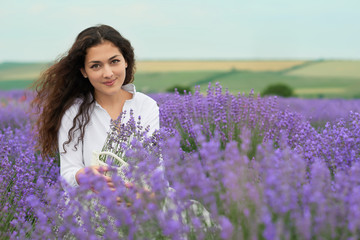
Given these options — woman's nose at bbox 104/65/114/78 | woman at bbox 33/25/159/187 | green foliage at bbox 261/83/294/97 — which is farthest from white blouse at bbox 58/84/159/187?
green foliage at bbox 261/83/294/97

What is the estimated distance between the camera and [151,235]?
5.46ft

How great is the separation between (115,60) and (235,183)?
1.70 metres

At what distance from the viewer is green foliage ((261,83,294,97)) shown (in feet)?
38.1

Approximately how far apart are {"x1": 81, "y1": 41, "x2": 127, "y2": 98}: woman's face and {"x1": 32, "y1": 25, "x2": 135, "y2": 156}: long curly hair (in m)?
0.08

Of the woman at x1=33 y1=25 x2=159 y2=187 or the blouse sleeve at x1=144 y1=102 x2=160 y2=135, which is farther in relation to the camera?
the blouse sleeve at x1=144 y1=102 x2=160 y2=135

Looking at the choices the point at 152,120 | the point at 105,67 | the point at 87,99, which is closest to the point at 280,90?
the point at 152,120

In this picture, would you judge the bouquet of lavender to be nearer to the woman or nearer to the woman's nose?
the woman

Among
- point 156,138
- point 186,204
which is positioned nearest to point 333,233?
point 186,204

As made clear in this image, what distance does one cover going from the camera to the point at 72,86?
129 inches

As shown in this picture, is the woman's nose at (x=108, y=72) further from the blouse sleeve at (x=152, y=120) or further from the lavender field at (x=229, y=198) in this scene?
the lavender field at (x=229, y=198)

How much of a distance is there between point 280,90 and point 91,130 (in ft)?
30.1

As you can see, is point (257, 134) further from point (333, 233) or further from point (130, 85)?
point (333, 233)

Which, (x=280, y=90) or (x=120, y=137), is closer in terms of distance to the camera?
(x=120, y=137)

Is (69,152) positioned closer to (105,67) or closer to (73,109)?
(73,109)
